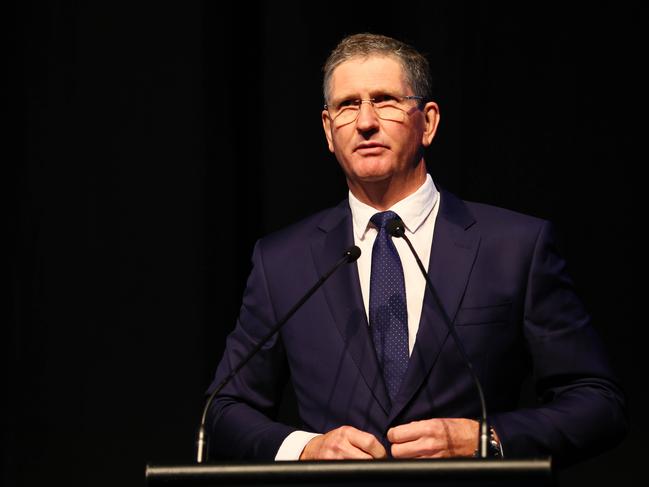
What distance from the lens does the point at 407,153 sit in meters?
2.36

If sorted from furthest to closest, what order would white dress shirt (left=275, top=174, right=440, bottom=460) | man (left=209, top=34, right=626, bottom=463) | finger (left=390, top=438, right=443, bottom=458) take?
white dress shirt (left=275, top=174, right=440, bottom=460), man (left=209, top=34, right=626, bottom=463), finger (left=390, top=438, right=443, bottom=458)

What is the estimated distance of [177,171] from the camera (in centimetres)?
328

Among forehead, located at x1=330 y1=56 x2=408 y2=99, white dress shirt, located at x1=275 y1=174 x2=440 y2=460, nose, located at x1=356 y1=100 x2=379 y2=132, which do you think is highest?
forehead, located at x1=330 y1=56 x2=408 y2=99

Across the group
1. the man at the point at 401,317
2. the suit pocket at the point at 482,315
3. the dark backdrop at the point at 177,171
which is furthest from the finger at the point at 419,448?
the dark backdrop at the point at 177,171

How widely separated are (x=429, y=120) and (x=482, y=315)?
52 cm

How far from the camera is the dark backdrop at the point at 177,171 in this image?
10.3 ft

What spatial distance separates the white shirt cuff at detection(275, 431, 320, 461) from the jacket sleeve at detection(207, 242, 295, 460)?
0.11 meters

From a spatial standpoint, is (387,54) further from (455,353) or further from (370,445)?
(370,445)

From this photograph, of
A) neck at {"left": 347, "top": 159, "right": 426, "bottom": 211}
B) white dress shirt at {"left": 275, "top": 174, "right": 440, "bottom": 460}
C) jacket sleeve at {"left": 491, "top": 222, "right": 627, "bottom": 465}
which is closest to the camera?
jacket sleeve at {"left": 491, "top": 222, "right": 627, "bottom": 465}

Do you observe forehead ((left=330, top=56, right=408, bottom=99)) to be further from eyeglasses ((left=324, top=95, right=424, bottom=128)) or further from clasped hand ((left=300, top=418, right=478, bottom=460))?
clasped hand ((left=300, top=418, right=478, bottom=460))

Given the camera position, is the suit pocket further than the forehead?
No

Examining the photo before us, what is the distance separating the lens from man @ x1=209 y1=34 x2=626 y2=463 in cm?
214

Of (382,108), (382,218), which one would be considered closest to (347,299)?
(382,218)

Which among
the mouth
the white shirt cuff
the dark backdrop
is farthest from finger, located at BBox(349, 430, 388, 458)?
the dark backdrop
